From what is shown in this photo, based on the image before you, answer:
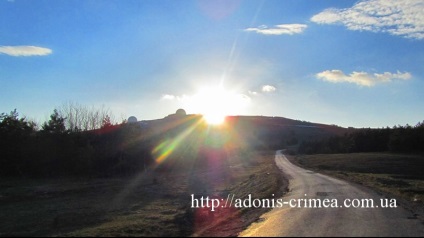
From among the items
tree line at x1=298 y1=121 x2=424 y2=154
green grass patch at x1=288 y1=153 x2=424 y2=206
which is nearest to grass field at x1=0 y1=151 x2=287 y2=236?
green grass patch at x1=288 y1=153 x2=424 y2=206

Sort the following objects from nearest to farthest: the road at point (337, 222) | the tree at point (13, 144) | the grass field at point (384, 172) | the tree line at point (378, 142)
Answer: the road at point (337, 222)
the grass field at point (384, 172)
the tree at point (13, 144)
the tree line at point (378, 142)

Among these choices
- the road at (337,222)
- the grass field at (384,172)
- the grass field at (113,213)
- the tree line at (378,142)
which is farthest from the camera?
the tree line at (378,142)

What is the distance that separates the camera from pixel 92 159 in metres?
46.2

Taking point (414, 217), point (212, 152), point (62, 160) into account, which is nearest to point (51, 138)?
point (62, 160)

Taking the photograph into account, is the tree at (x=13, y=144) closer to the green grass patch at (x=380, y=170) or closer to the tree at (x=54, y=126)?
the tree at (x=54, y=126)

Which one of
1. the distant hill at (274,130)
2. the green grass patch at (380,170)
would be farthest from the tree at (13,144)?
the distant hill at (274,130)

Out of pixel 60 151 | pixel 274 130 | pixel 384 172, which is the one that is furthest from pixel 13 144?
pixel 274 130

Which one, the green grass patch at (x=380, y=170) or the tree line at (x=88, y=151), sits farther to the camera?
the tree line at (x=88, y=151)

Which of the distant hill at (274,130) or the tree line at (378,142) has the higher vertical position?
the distant hill at (274,130)

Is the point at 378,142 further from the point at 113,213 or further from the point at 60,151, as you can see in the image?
the point at 113,213

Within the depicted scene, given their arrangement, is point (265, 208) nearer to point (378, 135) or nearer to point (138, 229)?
point (138, 229)

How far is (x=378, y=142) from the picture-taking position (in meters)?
79.5

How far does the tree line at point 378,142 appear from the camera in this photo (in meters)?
67.9

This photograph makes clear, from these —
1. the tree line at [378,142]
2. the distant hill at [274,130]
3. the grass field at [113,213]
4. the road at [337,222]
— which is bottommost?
the grass field at [113,213]
